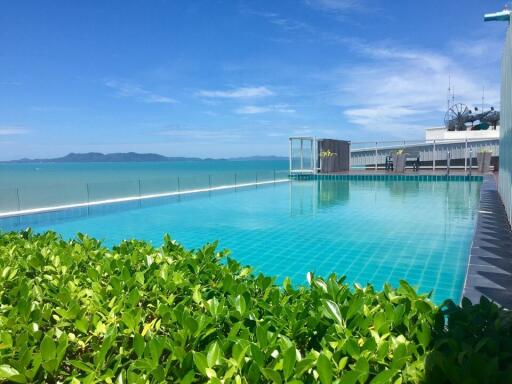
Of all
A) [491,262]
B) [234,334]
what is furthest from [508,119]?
[234,334]

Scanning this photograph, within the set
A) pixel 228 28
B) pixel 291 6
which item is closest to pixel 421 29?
pixel 291 6

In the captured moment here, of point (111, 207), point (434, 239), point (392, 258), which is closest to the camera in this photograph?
point (392, 258)

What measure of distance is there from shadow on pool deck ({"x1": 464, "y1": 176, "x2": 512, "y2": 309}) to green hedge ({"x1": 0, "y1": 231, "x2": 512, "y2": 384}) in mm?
2053

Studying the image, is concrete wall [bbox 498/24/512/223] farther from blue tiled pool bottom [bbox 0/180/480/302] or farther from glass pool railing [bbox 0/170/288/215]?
glass pool railing [bbox 0/170/288/215]

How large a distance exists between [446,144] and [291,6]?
526 inches

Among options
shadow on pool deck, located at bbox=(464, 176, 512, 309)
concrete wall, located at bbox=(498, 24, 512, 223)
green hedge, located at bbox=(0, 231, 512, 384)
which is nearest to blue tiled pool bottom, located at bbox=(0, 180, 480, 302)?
shadow on pool deck, located at bbox=(464, 176, 512, 309)

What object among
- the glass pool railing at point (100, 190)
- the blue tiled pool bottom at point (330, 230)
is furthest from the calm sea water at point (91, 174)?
the blue tiled pool bottom at point (330, 230)

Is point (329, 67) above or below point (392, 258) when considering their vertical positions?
above

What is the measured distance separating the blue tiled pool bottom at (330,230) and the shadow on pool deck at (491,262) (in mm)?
605

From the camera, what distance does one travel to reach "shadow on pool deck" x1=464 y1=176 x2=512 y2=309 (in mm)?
3364

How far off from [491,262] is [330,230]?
457 cm

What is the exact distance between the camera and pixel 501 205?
8406 millimetres

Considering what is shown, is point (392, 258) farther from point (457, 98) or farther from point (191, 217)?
point (457, 98)

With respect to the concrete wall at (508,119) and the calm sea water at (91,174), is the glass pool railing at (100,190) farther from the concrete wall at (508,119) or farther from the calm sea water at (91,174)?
the calm sea water at (91,174)
